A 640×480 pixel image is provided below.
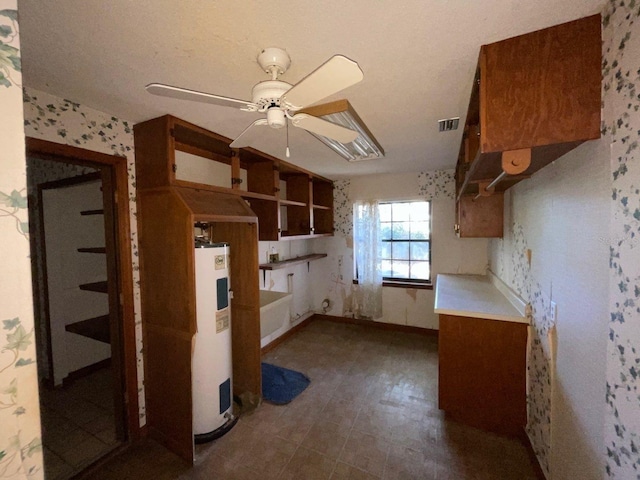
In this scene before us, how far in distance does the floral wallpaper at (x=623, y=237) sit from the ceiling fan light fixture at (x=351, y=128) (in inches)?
40.2

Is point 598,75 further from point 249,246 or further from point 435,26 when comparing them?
point 249,246

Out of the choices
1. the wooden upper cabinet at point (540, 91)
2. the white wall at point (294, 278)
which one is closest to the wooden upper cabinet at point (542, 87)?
the wooden upper cabinet at point (540, 91)

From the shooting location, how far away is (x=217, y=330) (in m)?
2.00

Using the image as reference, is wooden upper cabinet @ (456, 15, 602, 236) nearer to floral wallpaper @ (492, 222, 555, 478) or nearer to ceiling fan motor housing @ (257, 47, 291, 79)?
ceiling fan motor housing @ (257, 47, 291, 79)

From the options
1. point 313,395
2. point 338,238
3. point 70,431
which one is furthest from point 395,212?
point 70,431

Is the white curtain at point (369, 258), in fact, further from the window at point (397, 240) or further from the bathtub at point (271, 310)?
the bathtub at point (271, 310)

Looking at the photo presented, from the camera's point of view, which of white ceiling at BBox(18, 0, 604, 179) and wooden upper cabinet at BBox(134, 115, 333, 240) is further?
wooden upper cabinet at BBox(134, 115, 333, 240)

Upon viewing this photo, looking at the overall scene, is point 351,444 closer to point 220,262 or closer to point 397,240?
point 220,262

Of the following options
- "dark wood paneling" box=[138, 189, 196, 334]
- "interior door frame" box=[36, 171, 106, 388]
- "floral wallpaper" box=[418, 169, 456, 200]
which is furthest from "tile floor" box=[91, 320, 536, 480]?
"floral wallpaper" box=[418, 169, 456, 200]

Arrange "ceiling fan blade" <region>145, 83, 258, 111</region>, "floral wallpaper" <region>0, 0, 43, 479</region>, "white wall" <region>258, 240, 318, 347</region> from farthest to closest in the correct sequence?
1. "white wall" <region>258, 240, 318, 347</region>
2. "ceiling fan blade" <region>145, 83, 258, 111</region>
3. "floral wallpaper" <region>0, 0, 43, 479</region>

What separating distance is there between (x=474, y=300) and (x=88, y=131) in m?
3.20

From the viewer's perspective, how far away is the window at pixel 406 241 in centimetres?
381

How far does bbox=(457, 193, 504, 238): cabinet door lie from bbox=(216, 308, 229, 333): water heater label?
240 centimetres

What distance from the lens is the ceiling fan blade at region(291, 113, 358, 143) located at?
1.11m
